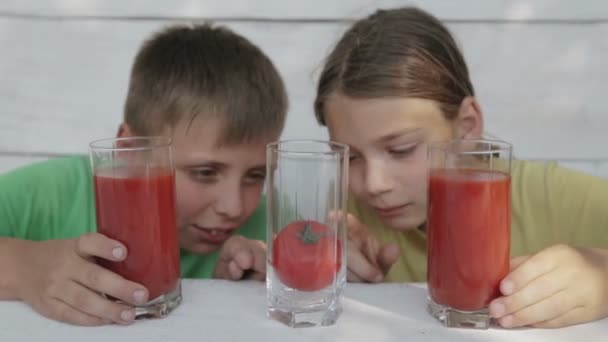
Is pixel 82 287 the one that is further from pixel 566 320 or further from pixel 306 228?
pixel 566 320

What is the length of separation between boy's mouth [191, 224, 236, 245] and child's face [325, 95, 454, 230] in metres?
0.26

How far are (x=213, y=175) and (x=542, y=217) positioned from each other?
0.67m

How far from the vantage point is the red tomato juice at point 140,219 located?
733 millimetres

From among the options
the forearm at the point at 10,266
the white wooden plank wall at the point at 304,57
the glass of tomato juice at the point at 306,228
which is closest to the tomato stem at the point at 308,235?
the glass of tomato juice at the point at 306,228

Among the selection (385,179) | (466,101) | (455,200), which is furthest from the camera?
(466,101)

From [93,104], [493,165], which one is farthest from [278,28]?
[493,165]

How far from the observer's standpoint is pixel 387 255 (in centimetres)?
92

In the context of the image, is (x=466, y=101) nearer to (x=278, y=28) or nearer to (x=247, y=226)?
(x=247, y=226)

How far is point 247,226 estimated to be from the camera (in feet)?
4.74

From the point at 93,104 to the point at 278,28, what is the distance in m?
0.54

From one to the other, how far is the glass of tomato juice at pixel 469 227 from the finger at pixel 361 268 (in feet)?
0.51

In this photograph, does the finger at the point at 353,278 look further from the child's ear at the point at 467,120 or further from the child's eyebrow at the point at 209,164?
the child's ear at the point at 467,120

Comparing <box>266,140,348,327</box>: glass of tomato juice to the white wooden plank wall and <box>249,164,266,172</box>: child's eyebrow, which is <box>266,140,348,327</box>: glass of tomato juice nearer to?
<box>249,164,266,172</box>: child's eyebrow

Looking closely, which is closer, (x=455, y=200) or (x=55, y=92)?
(x=455, y=200)
